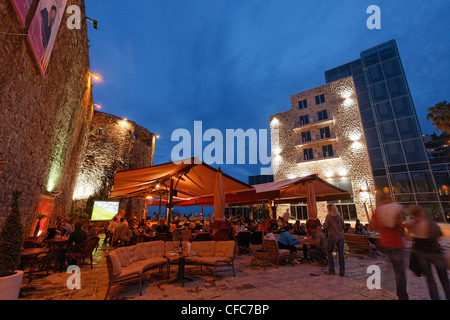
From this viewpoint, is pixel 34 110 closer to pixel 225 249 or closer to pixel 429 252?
pixel 225 249

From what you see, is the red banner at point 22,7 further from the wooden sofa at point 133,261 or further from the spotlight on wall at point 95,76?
the spotlight on wall at point 95,76

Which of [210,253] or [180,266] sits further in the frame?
[210,253]

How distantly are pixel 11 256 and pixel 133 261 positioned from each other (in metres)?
2.07

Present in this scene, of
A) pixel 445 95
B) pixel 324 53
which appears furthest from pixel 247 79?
pixel 445 95

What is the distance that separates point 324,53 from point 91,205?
123 m

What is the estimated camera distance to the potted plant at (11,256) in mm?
2326

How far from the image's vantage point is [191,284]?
3.83 meters

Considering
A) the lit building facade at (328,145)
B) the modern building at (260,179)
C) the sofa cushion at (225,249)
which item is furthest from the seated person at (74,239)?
the modern building at (260,179)

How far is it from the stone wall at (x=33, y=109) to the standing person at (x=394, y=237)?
622 cm

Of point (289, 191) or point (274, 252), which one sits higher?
point (289, 191)

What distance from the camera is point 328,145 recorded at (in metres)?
20.6

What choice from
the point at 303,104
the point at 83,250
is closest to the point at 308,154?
the point at 303,104

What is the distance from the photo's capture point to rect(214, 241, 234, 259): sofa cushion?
4.54 m

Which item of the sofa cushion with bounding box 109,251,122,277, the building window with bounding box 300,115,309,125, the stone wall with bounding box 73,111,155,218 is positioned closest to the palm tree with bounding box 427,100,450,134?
the building window with bounding box 300,115,309,125
